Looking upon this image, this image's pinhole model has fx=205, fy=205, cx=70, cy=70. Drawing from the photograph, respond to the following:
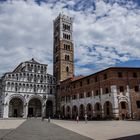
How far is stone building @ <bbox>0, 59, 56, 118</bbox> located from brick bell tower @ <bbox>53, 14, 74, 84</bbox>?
4457 mm

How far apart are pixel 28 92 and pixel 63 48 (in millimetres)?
20104

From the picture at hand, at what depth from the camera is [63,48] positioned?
73875mm

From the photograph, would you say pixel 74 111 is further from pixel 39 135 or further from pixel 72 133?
pixel 39 135

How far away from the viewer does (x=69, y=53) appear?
74562 mm

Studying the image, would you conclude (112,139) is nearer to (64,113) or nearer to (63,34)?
(64,113)

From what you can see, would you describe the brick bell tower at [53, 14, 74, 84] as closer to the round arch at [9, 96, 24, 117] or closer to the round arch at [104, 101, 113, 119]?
the round arch at [9, 96, 24, 117]

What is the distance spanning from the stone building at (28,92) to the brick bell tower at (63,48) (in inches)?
175

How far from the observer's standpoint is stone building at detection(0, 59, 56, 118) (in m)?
63.3

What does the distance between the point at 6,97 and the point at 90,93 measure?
89.2 feet

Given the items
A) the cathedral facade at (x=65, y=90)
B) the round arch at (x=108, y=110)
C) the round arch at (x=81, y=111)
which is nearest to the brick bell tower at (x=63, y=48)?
the cathedral facade at (x=65, y=90)

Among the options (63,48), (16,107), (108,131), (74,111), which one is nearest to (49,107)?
(16,107)

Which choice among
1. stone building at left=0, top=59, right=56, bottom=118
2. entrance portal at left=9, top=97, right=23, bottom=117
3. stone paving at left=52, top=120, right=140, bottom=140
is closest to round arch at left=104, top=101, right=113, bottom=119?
stone paving at left=52, top=120, right=140, bottom=140

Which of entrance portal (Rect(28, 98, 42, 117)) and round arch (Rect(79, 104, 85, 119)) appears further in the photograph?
entrance portal (Rect(28, 98, 42, 117))

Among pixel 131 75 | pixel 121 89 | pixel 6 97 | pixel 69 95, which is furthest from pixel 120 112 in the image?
pixel 6 97
